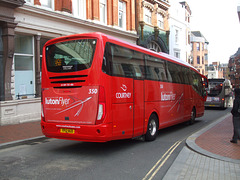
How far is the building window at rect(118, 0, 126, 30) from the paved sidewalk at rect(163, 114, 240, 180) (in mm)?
15028

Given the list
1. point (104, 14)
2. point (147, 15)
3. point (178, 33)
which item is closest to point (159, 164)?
point (104, 14)

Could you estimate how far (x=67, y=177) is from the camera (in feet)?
16.6

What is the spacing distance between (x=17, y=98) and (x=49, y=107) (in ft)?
21.9

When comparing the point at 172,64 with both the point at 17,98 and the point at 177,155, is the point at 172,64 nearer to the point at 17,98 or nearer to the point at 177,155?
the point at 177,155

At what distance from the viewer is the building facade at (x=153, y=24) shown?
2375cm

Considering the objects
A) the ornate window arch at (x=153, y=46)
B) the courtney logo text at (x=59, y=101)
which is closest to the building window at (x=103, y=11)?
the ornate window arch at (x=153, y=46)

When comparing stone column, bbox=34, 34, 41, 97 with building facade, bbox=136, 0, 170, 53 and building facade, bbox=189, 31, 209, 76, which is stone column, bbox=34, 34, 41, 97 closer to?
building facade, bbox=136, 0, 170, 53

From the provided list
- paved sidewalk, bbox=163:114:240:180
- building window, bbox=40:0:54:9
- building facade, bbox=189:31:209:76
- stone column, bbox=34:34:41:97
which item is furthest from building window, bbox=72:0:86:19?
building facade, bbox=189:31:209:76

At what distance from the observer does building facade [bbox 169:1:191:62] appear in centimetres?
3172

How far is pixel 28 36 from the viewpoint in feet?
44.9

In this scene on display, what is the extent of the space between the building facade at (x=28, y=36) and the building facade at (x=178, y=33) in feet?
52.7

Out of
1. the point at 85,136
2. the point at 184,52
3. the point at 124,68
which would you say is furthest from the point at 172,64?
the point at 184,52

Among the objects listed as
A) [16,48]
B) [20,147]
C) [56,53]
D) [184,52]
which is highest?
[184,52]

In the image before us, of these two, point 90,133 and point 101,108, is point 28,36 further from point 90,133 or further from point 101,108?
point 90,133
